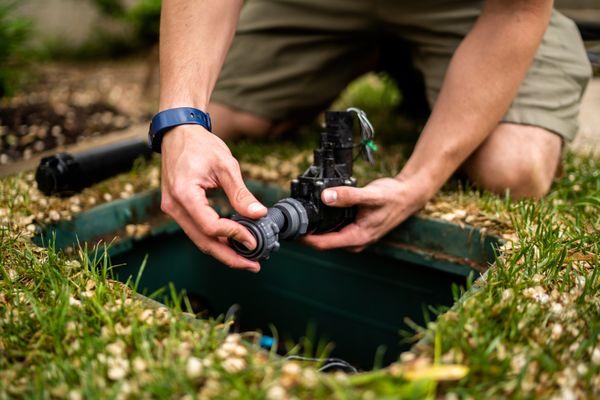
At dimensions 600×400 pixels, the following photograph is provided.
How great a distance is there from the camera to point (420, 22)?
7.66 ft

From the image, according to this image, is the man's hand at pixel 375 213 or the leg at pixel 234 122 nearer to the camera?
the man's hand at pixel 375 213

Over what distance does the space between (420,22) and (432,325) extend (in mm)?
1524

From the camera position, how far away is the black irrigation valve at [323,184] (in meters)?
1.53

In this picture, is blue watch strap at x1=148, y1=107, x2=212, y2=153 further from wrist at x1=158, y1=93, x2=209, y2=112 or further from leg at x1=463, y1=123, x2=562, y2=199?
leg at x1=463, y1=123, x2=562, y2=199

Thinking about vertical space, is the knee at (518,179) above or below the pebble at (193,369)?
above

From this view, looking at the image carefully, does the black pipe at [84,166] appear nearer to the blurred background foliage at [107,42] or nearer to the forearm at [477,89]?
the forearm at [477,89]

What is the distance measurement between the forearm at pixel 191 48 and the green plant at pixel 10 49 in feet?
6.25

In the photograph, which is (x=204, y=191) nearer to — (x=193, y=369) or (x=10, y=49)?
(x=193, y=369)

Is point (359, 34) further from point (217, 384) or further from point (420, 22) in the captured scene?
point (217, 384)

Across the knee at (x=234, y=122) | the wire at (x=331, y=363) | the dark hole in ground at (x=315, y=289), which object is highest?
the knee at (x=234, y=122)

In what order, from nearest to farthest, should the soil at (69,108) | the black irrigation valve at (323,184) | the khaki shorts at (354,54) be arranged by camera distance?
the black irrigation valve at (323,184) < the khaki shorts at (354,54) < the soil at (69,108)

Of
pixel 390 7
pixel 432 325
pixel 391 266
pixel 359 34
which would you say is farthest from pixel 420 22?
pixel 432 325

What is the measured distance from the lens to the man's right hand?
1375 mm

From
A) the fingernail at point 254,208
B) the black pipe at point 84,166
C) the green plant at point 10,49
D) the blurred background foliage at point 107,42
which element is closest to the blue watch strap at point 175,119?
the fingernail at point 254,208
